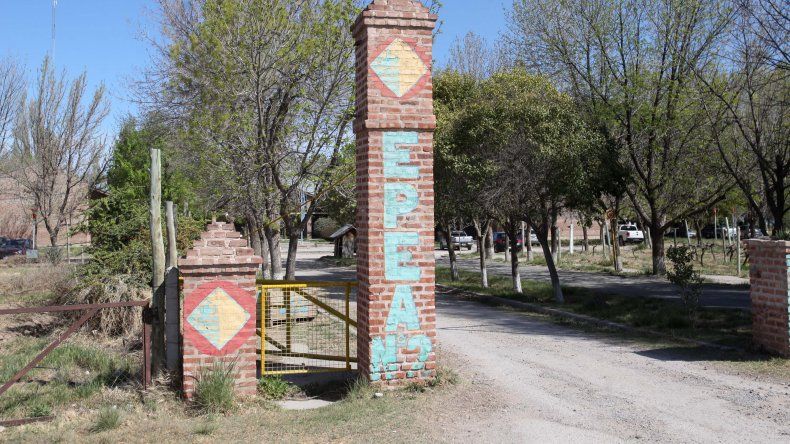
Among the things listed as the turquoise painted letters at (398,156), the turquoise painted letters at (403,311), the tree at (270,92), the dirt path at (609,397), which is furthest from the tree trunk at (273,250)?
the turquoise painted letters at (398,156)

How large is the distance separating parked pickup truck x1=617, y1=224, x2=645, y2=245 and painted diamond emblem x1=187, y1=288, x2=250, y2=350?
2000 inches

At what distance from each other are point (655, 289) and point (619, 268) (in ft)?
22.4

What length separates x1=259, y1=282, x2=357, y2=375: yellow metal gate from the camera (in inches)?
339

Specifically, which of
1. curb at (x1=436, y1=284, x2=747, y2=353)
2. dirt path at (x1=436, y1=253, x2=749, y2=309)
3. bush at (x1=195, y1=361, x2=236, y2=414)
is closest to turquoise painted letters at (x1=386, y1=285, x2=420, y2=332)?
bush at (x1=195, y1=361, x2=236, y2=414)

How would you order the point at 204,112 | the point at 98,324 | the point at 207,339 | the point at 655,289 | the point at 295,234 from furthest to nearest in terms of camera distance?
the point at 655,289 → the point at 295,234 → the point at 204,112 → the point at 98,324 → the point at 207,339

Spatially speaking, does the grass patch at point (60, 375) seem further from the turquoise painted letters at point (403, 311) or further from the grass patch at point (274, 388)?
the turquoise painted letters at point (403, 311)

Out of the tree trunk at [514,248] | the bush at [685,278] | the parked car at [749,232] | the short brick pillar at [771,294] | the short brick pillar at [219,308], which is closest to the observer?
the short brick pillar at [219,308]

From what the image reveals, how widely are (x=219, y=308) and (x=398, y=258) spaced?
207 cm

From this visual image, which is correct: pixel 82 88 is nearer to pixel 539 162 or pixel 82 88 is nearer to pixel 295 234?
pixel 295 234

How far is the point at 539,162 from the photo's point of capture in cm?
1764

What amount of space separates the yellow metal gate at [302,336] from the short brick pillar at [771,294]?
5.75 meters

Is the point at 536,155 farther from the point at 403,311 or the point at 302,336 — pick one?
the point at 403,311

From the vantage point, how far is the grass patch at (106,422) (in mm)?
6730

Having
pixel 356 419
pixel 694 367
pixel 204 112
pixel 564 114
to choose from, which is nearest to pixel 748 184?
pixel 564 114
